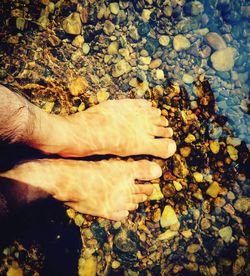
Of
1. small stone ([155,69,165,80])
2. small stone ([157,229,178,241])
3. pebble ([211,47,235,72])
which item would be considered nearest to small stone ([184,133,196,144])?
small stone ([155,69,165,80])

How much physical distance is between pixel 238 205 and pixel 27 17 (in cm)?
256

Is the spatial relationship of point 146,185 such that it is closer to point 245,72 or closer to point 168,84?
point 168,84

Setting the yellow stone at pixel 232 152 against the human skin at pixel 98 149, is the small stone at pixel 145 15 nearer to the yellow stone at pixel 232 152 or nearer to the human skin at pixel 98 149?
the human skin at pixel 98 149

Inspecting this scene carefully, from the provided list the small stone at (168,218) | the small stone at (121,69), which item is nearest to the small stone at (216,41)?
the small stone at (121,69)

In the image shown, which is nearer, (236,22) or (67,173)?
(67,173)

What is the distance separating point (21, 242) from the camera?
2316 mm

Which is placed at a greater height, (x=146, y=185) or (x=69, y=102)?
(x=69, y=102)

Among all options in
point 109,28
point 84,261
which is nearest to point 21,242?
point 84,261

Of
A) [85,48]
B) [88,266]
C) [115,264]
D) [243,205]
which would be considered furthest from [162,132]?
[88,266]

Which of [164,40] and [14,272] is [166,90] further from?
[14,272]

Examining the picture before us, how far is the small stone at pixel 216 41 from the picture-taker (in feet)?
8.83

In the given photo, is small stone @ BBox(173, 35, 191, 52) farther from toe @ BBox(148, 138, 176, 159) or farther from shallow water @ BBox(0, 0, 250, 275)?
toe @ BBox(148, 138, 176, 159)

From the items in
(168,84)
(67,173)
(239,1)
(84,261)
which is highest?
(239,1)

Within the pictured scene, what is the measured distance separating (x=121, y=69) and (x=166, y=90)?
48cm
